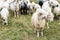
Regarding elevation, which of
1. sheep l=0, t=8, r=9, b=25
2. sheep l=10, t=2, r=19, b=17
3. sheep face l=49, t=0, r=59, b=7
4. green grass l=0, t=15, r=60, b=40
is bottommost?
green grass l=0, t=15, r=60, b=40

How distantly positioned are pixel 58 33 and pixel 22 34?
1.14 meters

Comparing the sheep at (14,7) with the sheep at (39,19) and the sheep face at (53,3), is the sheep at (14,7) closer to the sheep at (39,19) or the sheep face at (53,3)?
the sheep face at (53,3)

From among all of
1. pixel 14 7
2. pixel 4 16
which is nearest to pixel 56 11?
pixel 14 7

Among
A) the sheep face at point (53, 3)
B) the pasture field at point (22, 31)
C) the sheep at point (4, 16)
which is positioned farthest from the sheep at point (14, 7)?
the sheep face at point (53, 3)

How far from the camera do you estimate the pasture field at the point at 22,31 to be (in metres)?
6.84

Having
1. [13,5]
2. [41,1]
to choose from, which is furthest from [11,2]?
[41,1]

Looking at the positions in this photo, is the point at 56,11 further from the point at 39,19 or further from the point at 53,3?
the point at 39,19

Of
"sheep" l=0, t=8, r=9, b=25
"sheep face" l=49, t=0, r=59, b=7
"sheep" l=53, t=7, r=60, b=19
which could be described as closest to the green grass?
"sheep" l=0, t=8, r=9, b=25

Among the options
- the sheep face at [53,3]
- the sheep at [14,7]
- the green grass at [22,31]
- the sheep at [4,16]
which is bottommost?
the green grass at [22,31]

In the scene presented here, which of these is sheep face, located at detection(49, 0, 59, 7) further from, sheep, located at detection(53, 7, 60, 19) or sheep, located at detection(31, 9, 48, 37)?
sheep, located at detection(31, 9, 48, 37)

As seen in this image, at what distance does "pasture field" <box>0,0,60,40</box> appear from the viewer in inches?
269

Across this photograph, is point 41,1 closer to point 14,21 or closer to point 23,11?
point 23,11

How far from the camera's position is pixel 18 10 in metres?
8.63

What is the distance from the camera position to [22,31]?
7.27 meters
